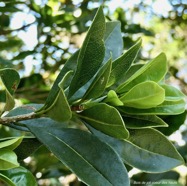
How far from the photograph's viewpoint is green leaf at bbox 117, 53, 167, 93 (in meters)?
0.63

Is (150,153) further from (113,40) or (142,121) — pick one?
(113,40)

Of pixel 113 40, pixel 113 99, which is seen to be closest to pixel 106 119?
pixel 113 99

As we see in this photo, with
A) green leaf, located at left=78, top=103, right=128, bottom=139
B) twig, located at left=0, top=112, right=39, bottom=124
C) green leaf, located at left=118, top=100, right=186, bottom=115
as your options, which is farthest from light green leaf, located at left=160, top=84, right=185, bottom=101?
twig, located at left=0, top=112, right=39, bottom=124

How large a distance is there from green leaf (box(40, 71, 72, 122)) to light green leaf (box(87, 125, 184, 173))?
10 cm

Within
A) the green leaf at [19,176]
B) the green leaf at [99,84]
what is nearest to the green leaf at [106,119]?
the green leaf at [99,84]

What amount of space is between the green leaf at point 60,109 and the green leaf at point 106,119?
0.05 metres

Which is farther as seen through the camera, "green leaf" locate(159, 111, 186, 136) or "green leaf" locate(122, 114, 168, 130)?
"green leaf" locate(159, 111, 186, 136)

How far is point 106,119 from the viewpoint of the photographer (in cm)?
60

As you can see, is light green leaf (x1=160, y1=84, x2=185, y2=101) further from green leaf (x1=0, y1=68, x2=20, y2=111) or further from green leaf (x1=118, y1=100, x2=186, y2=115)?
green leaf (x1=0, y1=68, x2=20, y2=111)

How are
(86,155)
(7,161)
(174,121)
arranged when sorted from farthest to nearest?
(174,121) < (86,155) < (7,161)

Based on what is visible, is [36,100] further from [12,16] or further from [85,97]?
[85,97]

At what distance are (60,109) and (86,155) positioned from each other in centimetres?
10

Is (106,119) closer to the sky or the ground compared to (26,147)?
closer to the sky

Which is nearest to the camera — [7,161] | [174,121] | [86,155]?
[7,161]
